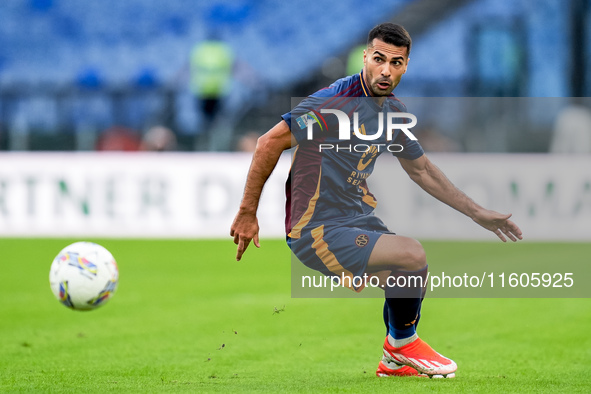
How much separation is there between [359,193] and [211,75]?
1233cm

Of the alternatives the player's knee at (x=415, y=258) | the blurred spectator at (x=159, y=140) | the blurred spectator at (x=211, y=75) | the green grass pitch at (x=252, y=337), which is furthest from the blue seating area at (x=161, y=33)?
the player's knee at (x=415, y=258)

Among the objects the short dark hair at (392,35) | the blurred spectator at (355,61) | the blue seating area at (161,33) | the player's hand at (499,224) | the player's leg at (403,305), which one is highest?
the blue seating area at (161,33)

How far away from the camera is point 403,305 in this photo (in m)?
5.36

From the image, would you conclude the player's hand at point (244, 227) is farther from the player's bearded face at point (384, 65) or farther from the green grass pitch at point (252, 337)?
the player's bearded face at point (384, 65)

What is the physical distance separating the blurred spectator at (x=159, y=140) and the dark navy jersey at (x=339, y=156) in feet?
31.6

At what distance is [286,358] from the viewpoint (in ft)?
21.0

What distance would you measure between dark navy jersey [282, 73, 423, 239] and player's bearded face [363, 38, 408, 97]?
0.12m

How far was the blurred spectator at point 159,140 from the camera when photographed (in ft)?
48.8

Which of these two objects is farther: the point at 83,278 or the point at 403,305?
the point at 83,278

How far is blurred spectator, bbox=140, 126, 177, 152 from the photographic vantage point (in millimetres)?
14883

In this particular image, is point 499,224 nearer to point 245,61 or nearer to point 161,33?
point 245,61

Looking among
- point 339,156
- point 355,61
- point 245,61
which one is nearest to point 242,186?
point 355,61

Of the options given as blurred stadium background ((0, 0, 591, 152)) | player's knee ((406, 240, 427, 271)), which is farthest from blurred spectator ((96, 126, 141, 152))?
player's knee ((406, 240, 427, 271))

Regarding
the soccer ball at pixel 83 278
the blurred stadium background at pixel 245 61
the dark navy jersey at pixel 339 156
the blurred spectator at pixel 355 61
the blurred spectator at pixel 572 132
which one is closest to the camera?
the dark navy jersey at pixel 339 156
